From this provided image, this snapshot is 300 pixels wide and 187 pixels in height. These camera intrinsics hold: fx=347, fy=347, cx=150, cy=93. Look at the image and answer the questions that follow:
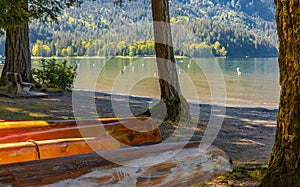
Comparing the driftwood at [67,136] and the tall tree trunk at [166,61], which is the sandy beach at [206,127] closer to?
the tall tree trunk at [166,61]

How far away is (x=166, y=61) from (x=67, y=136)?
4182 millimetres

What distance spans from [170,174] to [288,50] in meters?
1.29

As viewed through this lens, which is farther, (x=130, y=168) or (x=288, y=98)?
(x=288, y=98)

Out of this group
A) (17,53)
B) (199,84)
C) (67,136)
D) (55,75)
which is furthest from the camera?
(199,84)

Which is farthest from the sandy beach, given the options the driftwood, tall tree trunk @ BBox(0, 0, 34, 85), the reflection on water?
tall tree trunk @ BBox(0, 0, 34, 85)

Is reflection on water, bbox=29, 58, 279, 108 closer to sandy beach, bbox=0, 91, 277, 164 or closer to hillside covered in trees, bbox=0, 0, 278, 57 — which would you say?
hillside covered in trees, bbox=0, 0, 278, 57

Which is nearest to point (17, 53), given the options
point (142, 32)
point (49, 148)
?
point (142, 32)

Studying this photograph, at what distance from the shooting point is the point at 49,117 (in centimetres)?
742

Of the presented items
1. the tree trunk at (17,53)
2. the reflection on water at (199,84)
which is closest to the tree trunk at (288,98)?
the reflection on water at (199,84)

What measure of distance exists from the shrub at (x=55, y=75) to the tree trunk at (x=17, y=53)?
1238 millimetres

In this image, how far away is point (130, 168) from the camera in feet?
7.67

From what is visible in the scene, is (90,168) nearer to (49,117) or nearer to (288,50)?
(288,50)

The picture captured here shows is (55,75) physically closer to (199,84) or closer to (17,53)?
(17,53)

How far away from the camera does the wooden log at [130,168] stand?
6.70 feet
